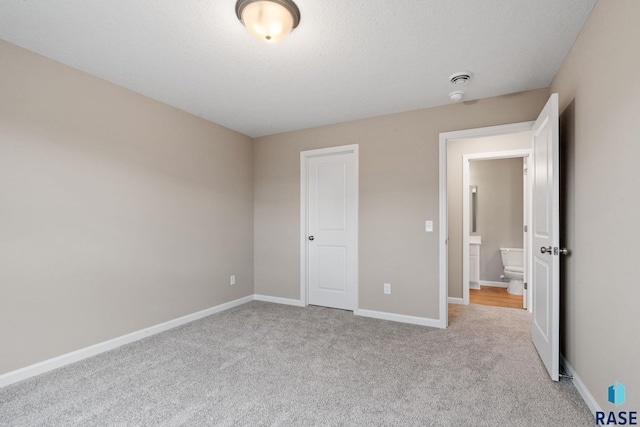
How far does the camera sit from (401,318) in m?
3.58

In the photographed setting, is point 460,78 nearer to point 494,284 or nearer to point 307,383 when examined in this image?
point 307,383

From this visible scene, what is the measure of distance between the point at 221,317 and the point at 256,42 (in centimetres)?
297

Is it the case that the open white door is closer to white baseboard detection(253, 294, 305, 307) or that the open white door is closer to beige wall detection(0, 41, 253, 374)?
white baseboard detection(253, 294, 305, 307)

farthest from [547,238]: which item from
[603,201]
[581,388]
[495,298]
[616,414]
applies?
[495,298]

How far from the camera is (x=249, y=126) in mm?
4117

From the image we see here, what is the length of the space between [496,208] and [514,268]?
3.62ft

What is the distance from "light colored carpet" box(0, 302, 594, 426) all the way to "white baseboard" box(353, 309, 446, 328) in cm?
13

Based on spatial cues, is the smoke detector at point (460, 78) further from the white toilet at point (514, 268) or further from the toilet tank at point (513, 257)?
the toilet tank at point (513, 257)

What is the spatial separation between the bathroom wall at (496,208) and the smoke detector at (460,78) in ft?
10.5

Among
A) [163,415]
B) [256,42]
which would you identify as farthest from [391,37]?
[163,415]

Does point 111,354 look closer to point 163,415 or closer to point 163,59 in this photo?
point 163,415

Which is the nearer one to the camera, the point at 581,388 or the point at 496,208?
the point at 581,388

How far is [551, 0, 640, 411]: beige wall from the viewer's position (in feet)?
4.71

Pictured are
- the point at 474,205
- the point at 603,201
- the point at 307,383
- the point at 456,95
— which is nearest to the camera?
the point at 603,201
